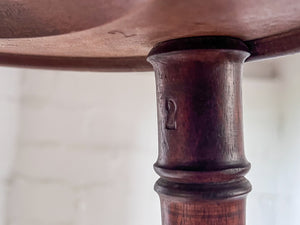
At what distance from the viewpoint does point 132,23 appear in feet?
0.87

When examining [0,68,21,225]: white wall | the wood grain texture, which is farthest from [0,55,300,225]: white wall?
the wood grain texture

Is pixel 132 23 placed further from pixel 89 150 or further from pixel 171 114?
pixel 89 150

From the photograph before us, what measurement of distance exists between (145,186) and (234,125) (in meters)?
0.54

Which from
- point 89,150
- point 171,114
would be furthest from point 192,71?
point 89,150

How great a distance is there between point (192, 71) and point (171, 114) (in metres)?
0.04

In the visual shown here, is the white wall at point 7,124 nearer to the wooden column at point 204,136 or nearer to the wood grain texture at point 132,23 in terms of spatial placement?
the wood grain texture at point 132,23

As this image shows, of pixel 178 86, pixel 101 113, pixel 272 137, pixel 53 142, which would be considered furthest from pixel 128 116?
pixel 178 86

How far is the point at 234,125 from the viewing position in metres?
0.32

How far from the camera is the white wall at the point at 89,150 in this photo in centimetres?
82

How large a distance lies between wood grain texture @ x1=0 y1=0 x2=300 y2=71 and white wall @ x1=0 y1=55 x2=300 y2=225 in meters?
0.45

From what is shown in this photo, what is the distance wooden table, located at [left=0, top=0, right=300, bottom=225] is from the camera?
0.90ft

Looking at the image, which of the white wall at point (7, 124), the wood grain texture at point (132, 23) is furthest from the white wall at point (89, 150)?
the wood grain texture at point (132, 23)

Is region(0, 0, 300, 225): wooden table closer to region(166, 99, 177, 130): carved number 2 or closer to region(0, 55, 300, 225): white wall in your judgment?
region(166, 99, 177, 130): carved number 2

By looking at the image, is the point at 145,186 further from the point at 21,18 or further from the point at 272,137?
the point at 21,18
